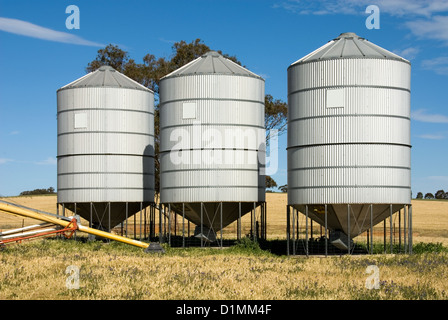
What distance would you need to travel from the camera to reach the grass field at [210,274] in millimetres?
19938

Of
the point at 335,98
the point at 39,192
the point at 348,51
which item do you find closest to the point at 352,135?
the point at 335,98

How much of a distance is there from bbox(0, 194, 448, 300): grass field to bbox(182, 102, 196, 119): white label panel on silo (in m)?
7.20

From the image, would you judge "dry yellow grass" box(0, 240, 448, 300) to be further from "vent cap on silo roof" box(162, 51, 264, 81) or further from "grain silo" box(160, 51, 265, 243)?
"vent cap on silo roof" box(162, 51, 264, 81)

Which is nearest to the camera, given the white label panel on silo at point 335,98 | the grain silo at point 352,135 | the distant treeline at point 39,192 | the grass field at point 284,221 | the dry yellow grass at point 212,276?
the dry yellow grass at point 212,276

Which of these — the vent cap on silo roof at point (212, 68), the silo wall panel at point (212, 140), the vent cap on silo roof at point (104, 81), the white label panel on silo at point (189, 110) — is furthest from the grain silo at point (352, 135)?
the vent cap on silo roof at point (104, 81)

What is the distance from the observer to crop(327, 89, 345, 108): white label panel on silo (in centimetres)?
3341

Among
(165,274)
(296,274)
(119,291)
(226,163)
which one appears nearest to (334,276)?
(296,274)

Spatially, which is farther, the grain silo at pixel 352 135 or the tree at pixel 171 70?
the tree at pixel 171 70

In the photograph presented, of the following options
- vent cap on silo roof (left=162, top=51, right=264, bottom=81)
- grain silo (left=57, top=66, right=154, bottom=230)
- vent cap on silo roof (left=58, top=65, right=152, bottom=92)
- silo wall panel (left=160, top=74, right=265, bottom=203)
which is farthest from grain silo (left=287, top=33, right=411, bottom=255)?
vent cap on silo roof (left=58, top=65, right=152, bottom=92)

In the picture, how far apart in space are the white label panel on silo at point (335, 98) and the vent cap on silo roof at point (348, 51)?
1652mm

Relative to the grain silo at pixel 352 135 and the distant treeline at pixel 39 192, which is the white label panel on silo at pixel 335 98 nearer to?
the grain silo at pixel 352 135

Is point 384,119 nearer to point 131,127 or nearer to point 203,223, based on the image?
point 203,223

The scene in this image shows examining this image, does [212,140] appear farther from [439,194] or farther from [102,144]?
[439,194]

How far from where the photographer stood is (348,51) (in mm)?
34125
